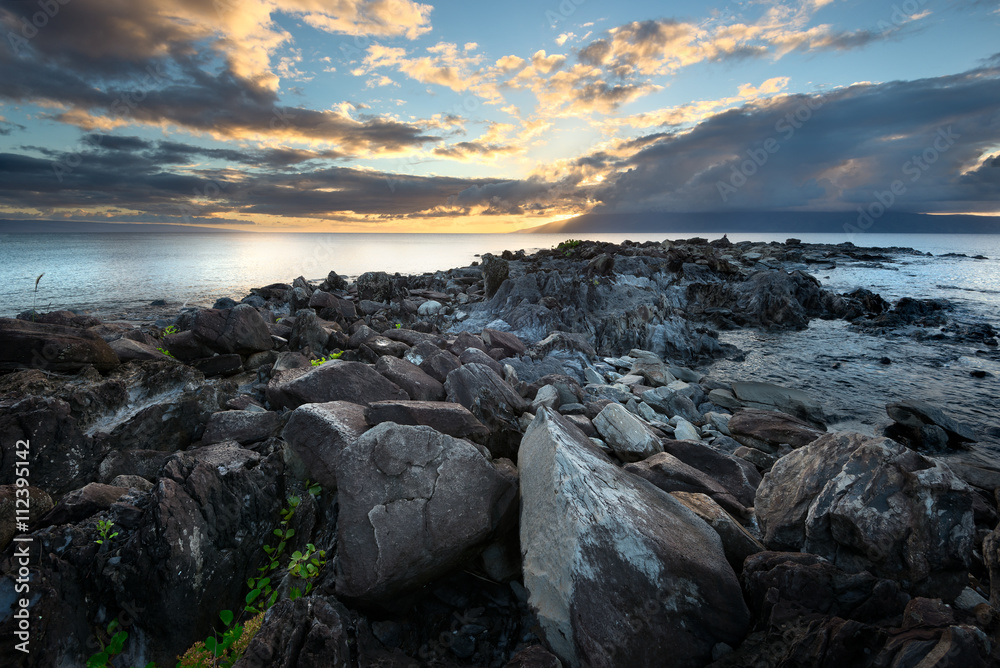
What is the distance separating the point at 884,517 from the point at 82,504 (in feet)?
25.1

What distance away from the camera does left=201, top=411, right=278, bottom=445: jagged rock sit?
5781mm

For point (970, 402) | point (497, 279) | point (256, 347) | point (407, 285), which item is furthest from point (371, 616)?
point (407, 285)

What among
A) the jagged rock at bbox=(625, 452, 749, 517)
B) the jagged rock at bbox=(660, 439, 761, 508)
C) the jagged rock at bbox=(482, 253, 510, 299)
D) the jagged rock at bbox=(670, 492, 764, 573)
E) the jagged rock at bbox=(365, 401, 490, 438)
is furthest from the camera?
the jagged rock at bbox=(482, 253, 510, 299)

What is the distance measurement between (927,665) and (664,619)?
160 centimetres

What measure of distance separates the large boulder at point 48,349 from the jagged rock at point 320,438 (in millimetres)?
3656

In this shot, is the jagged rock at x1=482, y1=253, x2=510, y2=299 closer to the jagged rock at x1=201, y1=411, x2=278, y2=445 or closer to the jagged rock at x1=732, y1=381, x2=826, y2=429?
the jagged rock at x1=732, y1=381, x2=826, y2=429

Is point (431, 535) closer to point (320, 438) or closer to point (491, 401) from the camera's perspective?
point (320, 438)

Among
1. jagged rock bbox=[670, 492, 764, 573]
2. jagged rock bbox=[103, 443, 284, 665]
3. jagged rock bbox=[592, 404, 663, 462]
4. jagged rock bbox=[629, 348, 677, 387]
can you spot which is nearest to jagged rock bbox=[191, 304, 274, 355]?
jagged rock bbox=[103, 443, 284, 665]

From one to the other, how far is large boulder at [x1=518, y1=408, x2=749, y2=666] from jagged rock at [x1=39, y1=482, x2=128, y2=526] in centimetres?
426

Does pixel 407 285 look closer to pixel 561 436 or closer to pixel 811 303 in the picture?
pixel 561 436

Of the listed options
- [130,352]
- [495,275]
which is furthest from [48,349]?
[495,275]

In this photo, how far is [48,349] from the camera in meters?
5.69

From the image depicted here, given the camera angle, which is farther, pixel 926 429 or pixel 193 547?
pixel 926 429

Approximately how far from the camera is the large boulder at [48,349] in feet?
18.3
